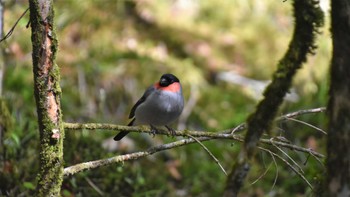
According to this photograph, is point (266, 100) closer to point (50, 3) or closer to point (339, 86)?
point (339, 86)

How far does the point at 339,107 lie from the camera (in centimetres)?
228

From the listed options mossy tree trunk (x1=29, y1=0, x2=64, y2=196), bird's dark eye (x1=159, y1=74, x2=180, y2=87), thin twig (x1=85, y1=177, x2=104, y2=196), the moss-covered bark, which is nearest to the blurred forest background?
thin twig (x1=85, y1=177, x2=104, y2=196)

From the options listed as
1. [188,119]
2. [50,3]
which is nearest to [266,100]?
[50,3]

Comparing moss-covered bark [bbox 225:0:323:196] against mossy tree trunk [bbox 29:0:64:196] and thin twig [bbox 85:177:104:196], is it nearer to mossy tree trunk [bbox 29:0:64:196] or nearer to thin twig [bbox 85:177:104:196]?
mossy tree trunk [bbox 29:0:64:196]

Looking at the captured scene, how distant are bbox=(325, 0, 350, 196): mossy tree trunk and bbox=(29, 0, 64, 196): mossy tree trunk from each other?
4.59 feet

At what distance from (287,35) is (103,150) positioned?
16.8 ft

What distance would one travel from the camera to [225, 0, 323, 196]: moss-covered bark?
7.44ft

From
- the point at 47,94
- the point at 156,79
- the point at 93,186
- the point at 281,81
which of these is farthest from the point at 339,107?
the point at 156,79

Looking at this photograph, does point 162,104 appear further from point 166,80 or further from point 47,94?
point 47,94

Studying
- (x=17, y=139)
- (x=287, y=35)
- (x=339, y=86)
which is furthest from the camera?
(x=287, y=35)

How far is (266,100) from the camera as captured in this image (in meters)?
2.39

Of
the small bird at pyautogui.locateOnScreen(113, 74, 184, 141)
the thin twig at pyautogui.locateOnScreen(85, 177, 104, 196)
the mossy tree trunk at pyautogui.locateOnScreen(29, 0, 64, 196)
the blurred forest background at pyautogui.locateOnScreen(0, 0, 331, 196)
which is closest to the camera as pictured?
the mossy tree trunk at pyautogui.locateOnScreen(29, 0, 64, 196)

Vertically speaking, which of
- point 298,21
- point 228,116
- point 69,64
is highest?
point 298,21

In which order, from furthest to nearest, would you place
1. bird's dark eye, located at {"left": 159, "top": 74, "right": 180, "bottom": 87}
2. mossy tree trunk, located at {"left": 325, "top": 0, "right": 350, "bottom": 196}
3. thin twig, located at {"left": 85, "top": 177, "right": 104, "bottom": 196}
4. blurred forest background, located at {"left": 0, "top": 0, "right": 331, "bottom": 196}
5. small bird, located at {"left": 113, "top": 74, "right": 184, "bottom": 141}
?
blurred forest background, located at {"left": 0, "top": 0, "right": 331, "bottom": 196}, thin twig, located at {"left": 85, "top": 177, "right": 104, "bottom": 196}, bird's dark eye, located at {"left": 159, "top": 74, "right": 180, "bottom": 87}, small bird, located at {"left": 113, "top": 74, "right": 184, "bottom": 141}, mossy tree trunk, located at {"left": 325, "top": 0, "right": 350, "bottom": 196}
